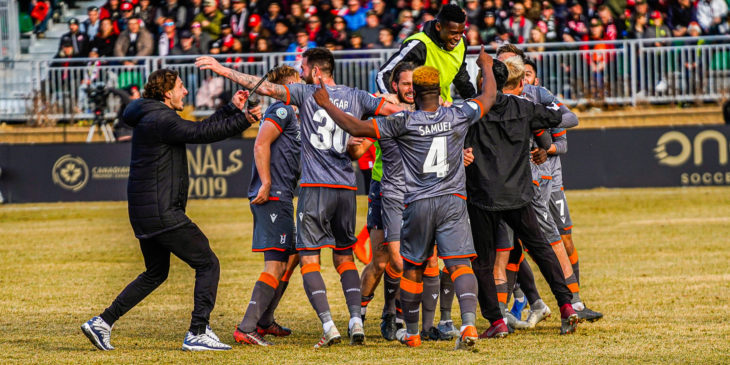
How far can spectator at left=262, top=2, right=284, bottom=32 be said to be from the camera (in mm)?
24906

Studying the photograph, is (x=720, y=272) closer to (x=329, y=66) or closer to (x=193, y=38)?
(x=329, y=66)

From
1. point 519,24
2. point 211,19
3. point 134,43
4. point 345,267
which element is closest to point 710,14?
point 519,24

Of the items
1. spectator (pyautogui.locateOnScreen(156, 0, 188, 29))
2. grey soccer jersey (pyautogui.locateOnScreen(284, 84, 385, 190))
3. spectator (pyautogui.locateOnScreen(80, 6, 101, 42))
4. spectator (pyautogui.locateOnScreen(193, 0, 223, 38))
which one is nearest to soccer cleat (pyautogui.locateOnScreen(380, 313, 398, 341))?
grey soccer jersey (pyautogui.locateOnScreen(284, 84, 385, 190))

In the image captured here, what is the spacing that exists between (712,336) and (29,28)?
2391 centimetres

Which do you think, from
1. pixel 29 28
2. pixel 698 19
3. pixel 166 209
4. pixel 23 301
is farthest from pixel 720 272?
pixel 29 28

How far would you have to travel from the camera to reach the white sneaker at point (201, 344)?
8406 mm

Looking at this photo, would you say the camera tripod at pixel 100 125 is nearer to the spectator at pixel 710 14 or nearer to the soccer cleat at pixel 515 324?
the spectator at pixel 710 14

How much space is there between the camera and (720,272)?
12320 mm

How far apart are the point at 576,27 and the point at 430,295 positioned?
1670 cm

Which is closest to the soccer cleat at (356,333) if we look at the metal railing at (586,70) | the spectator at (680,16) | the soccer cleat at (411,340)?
the soccer cleat at (411,340)

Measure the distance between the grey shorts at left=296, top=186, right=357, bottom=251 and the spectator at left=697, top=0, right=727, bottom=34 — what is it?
1783 cm

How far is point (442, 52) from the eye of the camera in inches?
372

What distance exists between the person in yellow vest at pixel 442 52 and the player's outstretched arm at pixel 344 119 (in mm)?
1264

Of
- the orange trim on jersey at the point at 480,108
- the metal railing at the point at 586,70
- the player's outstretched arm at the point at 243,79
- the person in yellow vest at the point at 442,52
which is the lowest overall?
the orange trim on jersey at the point at 480,108
